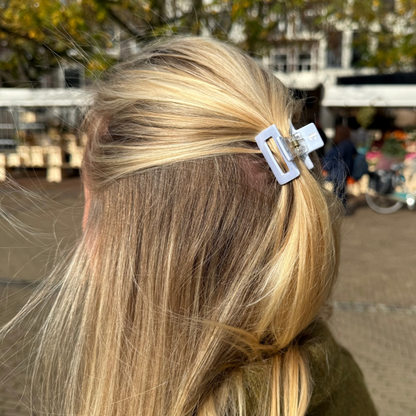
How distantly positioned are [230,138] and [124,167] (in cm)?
21

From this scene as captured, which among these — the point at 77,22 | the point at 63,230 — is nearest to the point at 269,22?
the point at 77,22

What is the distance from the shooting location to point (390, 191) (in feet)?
31.7

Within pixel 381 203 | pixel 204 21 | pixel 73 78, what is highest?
pixel 204 21

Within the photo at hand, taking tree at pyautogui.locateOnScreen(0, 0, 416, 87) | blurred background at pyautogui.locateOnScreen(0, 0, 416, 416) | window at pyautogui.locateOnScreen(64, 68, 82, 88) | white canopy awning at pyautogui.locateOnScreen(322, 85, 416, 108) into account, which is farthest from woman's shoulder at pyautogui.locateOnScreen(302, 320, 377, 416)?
white canopy awning at pyautogui.locateOnScreen(322, 85, 416, 108)

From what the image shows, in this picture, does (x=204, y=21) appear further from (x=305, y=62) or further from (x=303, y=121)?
(x=305, y=62)

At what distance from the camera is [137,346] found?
92 cm

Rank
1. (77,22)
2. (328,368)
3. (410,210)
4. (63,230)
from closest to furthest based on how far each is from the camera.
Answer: (328,368) < (63,230) < (77,22) < (410,210)

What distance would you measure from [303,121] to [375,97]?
32.9 ft

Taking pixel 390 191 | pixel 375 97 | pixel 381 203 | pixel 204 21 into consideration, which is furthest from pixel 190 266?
pixel 375 97

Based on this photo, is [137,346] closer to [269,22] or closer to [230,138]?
[230,138]

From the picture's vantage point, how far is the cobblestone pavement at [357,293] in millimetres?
1287

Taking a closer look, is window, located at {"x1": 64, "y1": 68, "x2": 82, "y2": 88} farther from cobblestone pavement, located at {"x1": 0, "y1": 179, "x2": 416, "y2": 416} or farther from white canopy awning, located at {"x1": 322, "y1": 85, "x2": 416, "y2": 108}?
white canopy awning, located at {"x1": 322, "y1": 85, "x2": 416, "y2": 108}

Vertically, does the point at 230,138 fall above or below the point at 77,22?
below

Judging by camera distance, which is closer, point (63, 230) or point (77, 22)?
point (63, 230)
